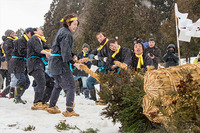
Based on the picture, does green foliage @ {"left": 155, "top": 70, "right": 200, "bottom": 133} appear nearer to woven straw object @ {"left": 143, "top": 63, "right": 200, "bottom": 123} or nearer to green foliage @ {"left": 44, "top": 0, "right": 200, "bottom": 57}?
woven straw object @ {"left": 143, "top": 63, "right": 200, "bottom": 123}

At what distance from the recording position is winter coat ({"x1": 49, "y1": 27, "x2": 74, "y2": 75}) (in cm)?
475

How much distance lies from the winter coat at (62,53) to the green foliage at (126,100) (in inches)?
51.3

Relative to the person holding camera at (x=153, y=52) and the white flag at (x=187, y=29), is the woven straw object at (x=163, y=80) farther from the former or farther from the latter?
the person holding camera at (x=153, y=52)

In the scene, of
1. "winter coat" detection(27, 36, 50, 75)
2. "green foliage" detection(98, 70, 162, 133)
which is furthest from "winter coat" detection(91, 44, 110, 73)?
"green foliage" detection(98, 70, 162, 133)

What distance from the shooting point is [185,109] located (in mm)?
2230

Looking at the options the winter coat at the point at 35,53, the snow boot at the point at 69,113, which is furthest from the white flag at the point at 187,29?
the winter coat at the point at 35,53

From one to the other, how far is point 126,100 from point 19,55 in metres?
4.28

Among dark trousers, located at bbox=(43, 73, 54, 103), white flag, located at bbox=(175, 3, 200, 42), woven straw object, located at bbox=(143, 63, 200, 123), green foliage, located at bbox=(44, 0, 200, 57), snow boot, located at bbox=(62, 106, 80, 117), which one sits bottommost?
snow boot, located at bbox=(62, 106, 80, 117)

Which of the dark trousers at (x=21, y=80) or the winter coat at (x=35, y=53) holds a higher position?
the winter coat at (x=35, y=53)

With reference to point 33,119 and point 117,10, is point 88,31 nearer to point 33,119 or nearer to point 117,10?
point 117,10

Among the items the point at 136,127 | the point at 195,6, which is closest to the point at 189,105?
the point at 136,127

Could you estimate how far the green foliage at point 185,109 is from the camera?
6.92ft

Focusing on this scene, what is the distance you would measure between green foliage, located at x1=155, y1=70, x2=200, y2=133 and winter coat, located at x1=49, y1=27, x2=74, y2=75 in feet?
9.22

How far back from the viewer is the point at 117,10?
80.9ft
